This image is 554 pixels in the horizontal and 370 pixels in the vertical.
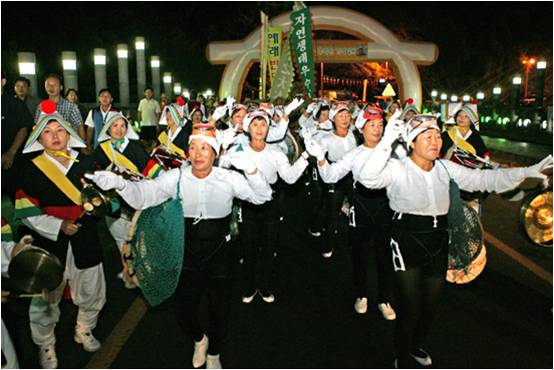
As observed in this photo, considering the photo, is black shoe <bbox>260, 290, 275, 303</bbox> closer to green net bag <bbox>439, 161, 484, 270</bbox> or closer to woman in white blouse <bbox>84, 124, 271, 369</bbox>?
woman in white blouse <bbox>84, 124, 271, 369</bbox>

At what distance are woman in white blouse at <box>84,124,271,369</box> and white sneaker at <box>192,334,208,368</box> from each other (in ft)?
0.27

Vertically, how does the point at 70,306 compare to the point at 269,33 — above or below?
below

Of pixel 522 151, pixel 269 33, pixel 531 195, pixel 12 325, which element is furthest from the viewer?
pixel 522 151

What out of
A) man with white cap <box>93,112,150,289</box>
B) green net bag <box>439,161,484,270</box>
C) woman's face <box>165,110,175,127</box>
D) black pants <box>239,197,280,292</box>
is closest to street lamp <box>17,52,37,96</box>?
woman's face <box>165,110,175,127</box>

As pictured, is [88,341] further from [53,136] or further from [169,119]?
[169,119]

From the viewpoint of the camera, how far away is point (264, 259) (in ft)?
17.9

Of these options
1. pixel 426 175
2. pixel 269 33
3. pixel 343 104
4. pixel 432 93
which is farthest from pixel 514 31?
pixel 426 175

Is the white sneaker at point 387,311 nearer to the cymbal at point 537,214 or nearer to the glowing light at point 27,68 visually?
the cymbal at point 537,214

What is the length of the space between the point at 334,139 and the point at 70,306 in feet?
11.7

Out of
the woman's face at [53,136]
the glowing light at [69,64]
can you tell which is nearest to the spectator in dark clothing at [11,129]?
the woman's face at [53,136]

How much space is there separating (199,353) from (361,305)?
172 cm

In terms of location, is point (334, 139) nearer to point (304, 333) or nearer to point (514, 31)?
point (304, 333)

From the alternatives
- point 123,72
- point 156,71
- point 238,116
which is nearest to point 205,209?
point 238,116

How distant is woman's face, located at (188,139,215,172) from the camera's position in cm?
376
